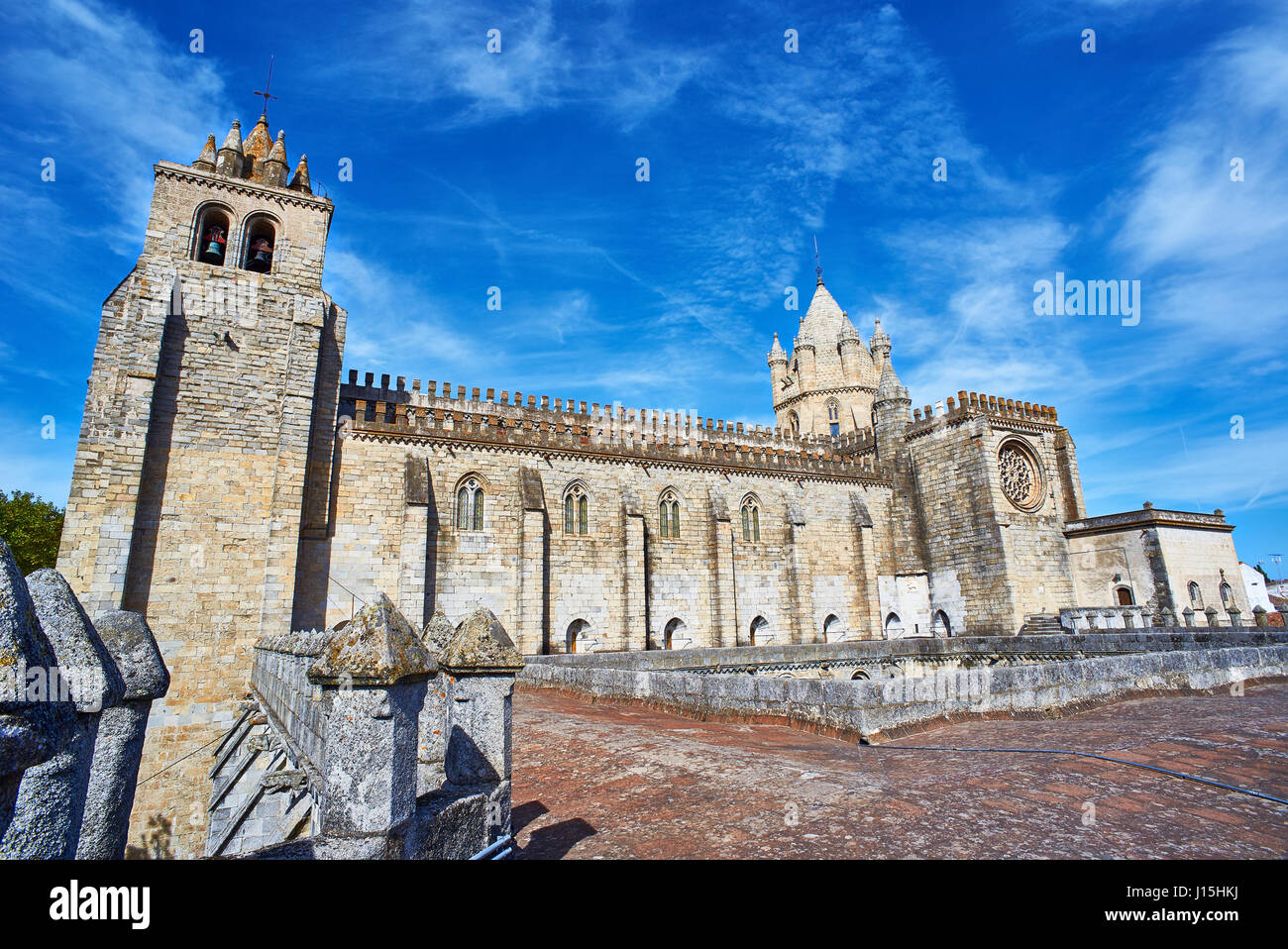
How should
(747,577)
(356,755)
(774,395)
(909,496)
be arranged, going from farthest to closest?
(774,395) < (909,496) < (747,577) < (356,755)

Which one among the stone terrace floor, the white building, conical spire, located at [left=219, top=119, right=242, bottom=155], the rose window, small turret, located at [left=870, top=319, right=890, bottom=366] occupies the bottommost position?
the stone terrace floor

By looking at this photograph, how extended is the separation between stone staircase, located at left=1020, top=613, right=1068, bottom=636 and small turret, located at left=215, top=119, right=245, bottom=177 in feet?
107

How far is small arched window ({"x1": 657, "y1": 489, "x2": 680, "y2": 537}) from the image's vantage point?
2491cm

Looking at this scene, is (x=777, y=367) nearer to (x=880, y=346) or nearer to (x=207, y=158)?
(x=880, y=346)

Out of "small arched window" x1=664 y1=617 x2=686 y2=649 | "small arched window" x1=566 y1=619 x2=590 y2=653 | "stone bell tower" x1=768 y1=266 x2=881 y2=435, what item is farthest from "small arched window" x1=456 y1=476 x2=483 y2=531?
"stone bell tower" x1=768 y1=266 x2=881 y2=435

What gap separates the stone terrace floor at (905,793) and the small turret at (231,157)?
2178 centimetres

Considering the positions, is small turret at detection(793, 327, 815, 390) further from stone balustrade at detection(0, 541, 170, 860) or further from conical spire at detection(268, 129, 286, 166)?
stone balustrade at detection(0, 541, 170, 860)

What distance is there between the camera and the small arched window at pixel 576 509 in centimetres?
2323

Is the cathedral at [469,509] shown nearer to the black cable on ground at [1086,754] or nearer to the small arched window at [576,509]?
the small arched window at [576,509]

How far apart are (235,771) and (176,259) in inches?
690

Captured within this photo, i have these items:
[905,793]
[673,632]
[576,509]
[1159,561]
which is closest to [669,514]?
[576,509]
